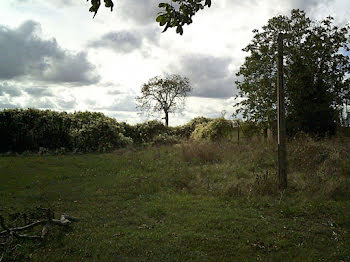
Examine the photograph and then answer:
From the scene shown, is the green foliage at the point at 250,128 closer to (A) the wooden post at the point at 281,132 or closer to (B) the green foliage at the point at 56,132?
(B) the green foliage at the point at 56,132

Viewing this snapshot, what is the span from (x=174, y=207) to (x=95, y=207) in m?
1.93

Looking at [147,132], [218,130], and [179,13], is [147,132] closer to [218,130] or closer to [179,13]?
[218,130]

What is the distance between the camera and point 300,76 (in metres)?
18.3

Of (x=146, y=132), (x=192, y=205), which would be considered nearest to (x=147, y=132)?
(x=146, y=132)

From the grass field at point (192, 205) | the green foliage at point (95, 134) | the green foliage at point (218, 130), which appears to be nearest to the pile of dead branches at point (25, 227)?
the grass field at point (192, 205)

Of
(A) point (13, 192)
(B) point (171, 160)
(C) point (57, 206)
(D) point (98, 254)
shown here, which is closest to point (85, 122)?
(B) point (171, 160)

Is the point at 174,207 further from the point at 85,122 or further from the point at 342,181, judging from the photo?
the point at 85,122

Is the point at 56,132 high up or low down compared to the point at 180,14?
down

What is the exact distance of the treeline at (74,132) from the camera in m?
16.9

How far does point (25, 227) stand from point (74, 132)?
1336 cm

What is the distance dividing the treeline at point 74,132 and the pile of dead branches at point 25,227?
37.0ft

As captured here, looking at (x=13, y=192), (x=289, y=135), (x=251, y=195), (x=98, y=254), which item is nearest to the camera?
(x=98, y=254)

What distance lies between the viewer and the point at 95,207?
795 cm

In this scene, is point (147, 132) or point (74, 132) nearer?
point (74, 132)
